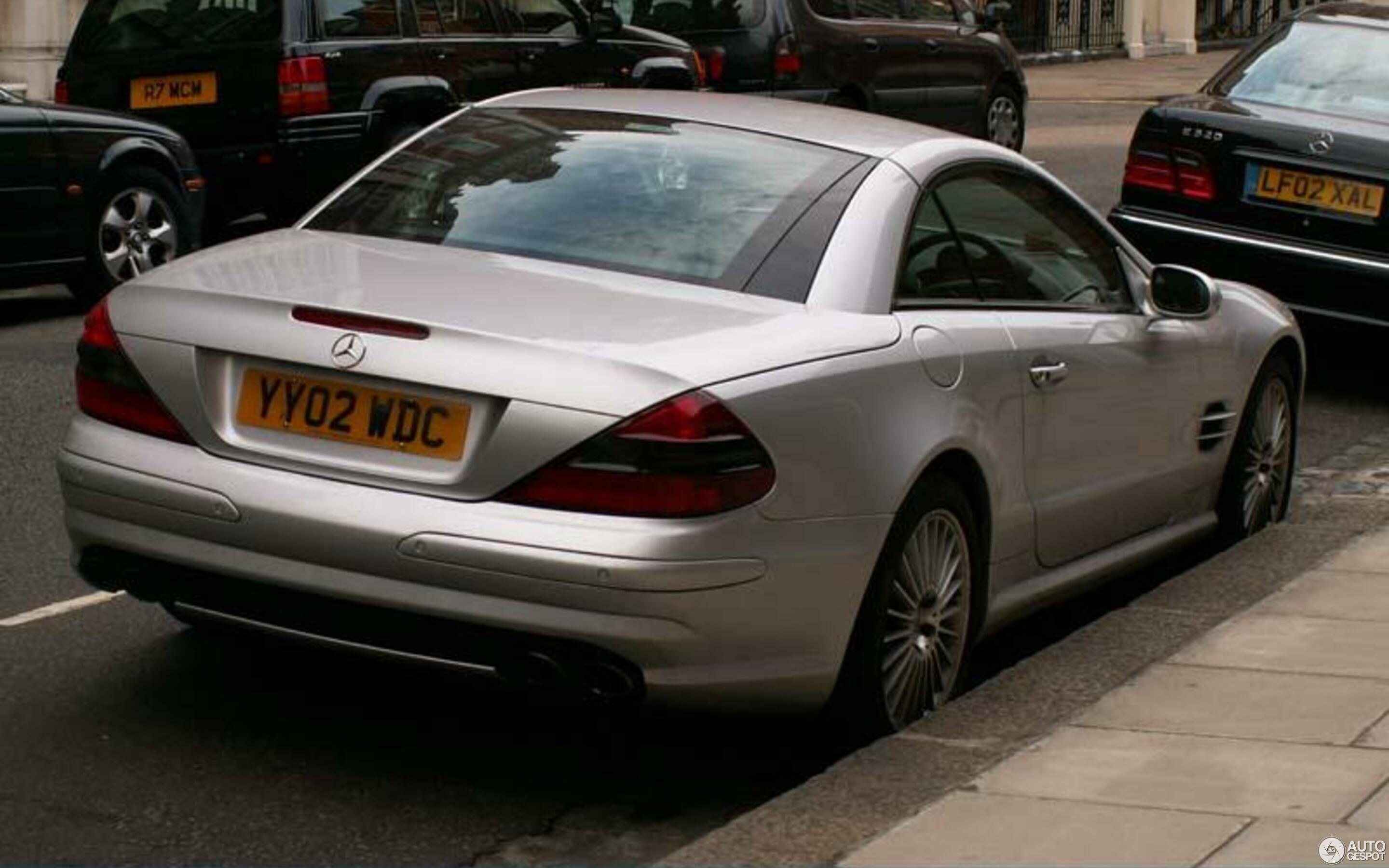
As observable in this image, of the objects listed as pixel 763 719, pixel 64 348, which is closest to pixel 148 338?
pixel 763 719

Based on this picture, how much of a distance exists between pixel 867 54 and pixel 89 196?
7849 mm

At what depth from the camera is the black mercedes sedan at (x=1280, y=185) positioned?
11164 mm

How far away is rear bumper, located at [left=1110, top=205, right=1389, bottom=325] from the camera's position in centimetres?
1114

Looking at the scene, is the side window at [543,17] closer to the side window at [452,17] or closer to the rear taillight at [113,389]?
the side window at [452,17]

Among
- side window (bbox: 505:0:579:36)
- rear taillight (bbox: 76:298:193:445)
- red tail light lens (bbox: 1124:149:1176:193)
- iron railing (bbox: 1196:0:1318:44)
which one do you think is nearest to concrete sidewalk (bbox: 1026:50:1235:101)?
iron railing (bbox: 1196:0:1318:44)

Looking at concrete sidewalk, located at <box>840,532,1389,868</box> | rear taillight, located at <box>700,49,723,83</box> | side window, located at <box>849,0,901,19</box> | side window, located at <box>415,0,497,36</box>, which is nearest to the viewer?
concrete sidewalk, located at <box>840,532,1389,868</box>

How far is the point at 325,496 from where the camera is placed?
5.44m

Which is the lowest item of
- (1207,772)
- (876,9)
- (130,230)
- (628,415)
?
(1207,772)

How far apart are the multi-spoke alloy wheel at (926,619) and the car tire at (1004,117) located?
15.1m

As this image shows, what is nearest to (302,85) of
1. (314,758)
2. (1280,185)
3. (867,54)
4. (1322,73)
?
(1322,73)

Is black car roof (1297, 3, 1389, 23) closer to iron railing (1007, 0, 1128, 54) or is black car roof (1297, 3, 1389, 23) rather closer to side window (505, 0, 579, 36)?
side window (505, 0, 579, 36)

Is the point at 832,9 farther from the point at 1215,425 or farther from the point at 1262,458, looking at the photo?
the point at 1215,425

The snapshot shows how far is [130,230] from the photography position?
13.1 metres

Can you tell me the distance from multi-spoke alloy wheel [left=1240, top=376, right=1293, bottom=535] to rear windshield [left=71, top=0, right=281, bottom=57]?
735 centimetres
